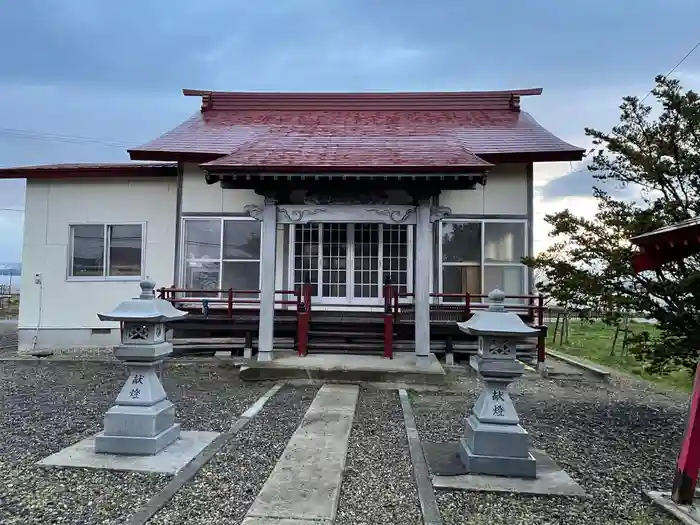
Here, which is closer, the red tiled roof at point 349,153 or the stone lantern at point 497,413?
the stone lantern at point 497,413

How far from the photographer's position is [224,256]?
10.9 meters

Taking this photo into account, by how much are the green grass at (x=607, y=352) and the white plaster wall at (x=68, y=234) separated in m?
8.71

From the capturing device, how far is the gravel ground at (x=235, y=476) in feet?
11.3

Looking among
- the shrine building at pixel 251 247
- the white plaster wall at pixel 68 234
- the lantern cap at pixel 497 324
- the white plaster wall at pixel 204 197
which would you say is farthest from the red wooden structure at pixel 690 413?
the white plaster wall at pixel 68 234

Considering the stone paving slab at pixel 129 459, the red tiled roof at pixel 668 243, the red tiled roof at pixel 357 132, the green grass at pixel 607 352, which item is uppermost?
the red tiled roof at pixel 357 132

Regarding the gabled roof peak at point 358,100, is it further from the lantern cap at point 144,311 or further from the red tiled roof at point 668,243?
the lantern cap at point 144,311

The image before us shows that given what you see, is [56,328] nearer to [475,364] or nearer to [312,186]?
[312,186]

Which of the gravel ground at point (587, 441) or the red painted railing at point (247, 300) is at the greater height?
the red painted railing at point (247, 300)

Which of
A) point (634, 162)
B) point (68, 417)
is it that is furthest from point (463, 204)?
point (68, 417)

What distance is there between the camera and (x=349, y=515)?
11.4 feet

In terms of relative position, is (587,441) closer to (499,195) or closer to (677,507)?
(677,507)

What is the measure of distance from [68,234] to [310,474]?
9.54m

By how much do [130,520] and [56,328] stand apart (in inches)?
366

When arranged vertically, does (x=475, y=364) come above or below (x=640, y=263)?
below
